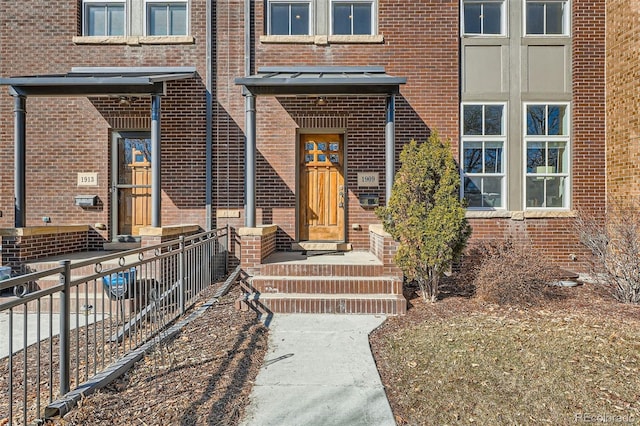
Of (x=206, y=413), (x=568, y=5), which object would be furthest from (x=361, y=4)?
(x=206, y=413)

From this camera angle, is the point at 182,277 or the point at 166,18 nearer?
the point at 182,277

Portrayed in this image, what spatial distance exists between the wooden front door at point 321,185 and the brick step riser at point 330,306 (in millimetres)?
2617

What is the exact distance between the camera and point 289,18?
316 inches

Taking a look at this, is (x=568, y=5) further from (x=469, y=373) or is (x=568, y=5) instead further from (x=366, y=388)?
(x=366, y=388)

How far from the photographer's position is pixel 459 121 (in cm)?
792

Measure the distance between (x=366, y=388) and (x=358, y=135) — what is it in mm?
5499

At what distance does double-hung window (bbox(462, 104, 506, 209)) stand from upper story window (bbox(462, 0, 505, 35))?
158cm

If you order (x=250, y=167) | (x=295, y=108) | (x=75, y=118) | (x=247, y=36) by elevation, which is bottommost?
(x=250, y=167)

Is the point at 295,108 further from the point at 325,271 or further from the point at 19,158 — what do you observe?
the point at 19,158

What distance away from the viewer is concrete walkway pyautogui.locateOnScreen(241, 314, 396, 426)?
9.61 feet

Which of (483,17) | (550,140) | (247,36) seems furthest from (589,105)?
(247,36)

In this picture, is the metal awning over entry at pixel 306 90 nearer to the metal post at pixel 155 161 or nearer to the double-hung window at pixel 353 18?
the metal post at pixel 155 161

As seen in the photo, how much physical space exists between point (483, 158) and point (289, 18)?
5.05 meters

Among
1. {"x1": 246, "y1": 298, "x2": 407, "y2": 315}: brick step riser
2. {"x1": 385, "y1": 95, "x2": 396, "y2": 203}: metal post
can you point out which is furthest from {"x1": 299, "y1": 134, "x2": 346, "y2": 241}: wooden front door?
{"x1": 246, "y1": 298, "x2": 407, "y2": 315}: brick step riser
